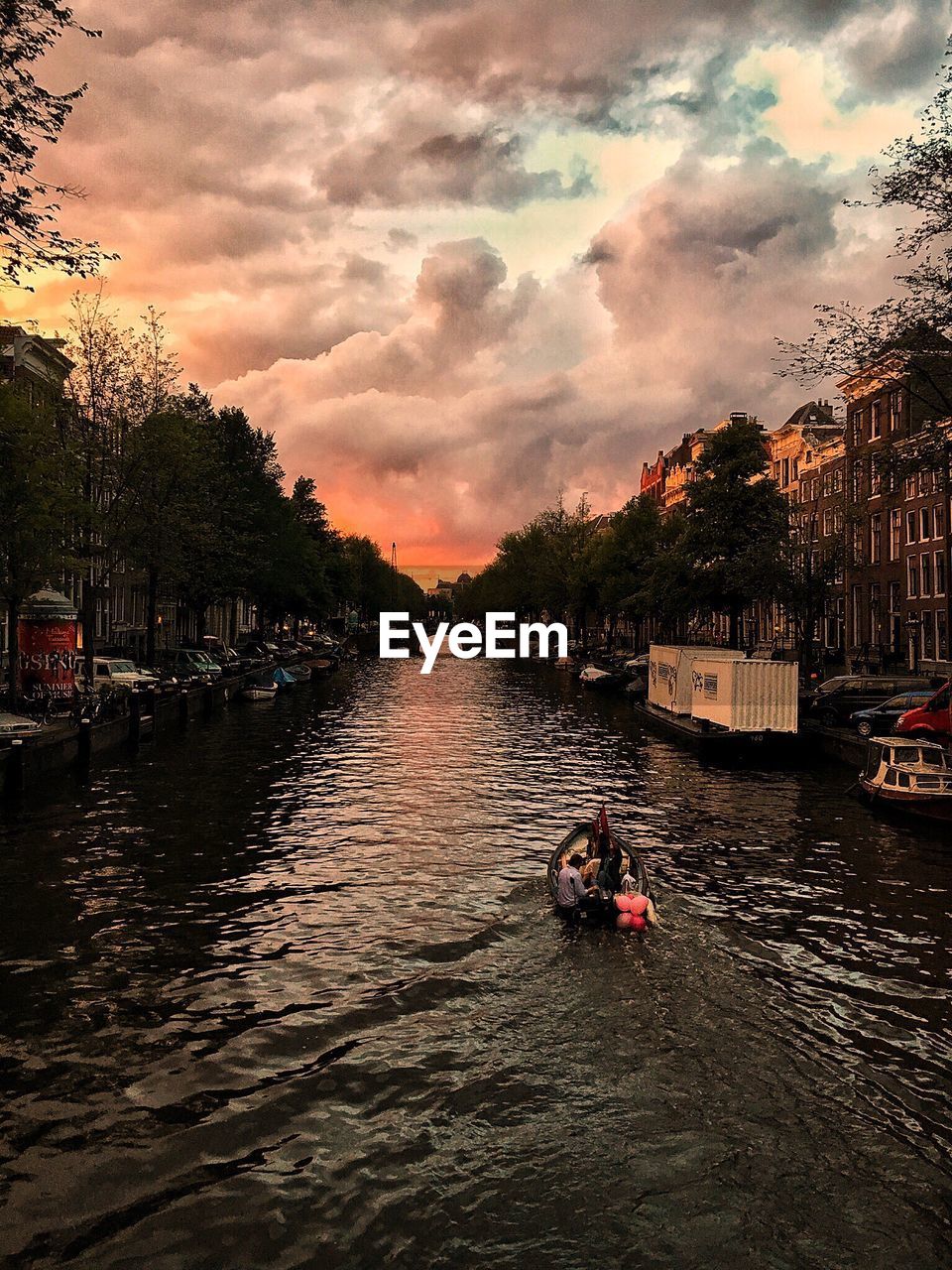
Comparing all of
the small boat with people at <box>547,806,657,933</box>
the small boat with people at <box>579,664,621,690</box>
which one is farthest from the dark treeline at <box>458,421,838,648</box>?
the small boat with people at <box>547,806,657,933</box>

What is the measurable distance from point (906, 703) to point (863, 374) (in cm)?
1525

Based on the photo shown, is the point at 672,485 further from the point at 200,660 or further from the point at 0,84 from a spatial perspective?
the point at 0,84

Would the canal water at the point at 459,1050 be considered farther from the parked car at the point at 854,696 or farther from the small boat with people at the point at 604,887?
the parked car at the point at 854,696

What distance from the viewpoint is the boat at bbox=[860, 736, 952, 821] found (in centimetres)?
3061

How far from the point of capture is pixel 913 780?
3098cm

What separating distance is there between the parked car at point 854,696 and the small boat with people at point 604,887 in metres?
30.1

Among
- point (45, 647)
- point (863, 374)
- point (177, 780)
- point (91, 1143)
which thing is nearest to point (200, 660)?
point (45, 647)

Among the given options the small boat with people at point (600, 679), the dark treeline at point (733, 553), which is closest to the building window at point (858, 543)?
the dark treeline at point (733, 553)

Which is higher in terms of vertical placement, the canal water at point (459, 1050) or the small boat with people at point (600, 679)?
the small boat with people at point (600, 679)

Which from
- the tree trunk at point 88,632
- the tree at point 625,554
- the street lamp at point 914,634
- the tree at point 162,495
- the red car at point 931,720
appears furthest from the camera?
the tree at point 625,554

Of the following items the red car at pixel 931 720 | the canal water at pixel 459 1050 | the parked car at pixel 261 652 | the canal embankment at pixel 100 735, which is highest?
the parked car at pixel 261 652

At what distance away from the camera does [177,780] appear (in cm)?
3731

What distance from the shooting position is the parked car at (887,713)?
44062mm

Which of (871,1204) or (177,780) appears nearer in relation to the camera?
(871,1204)
